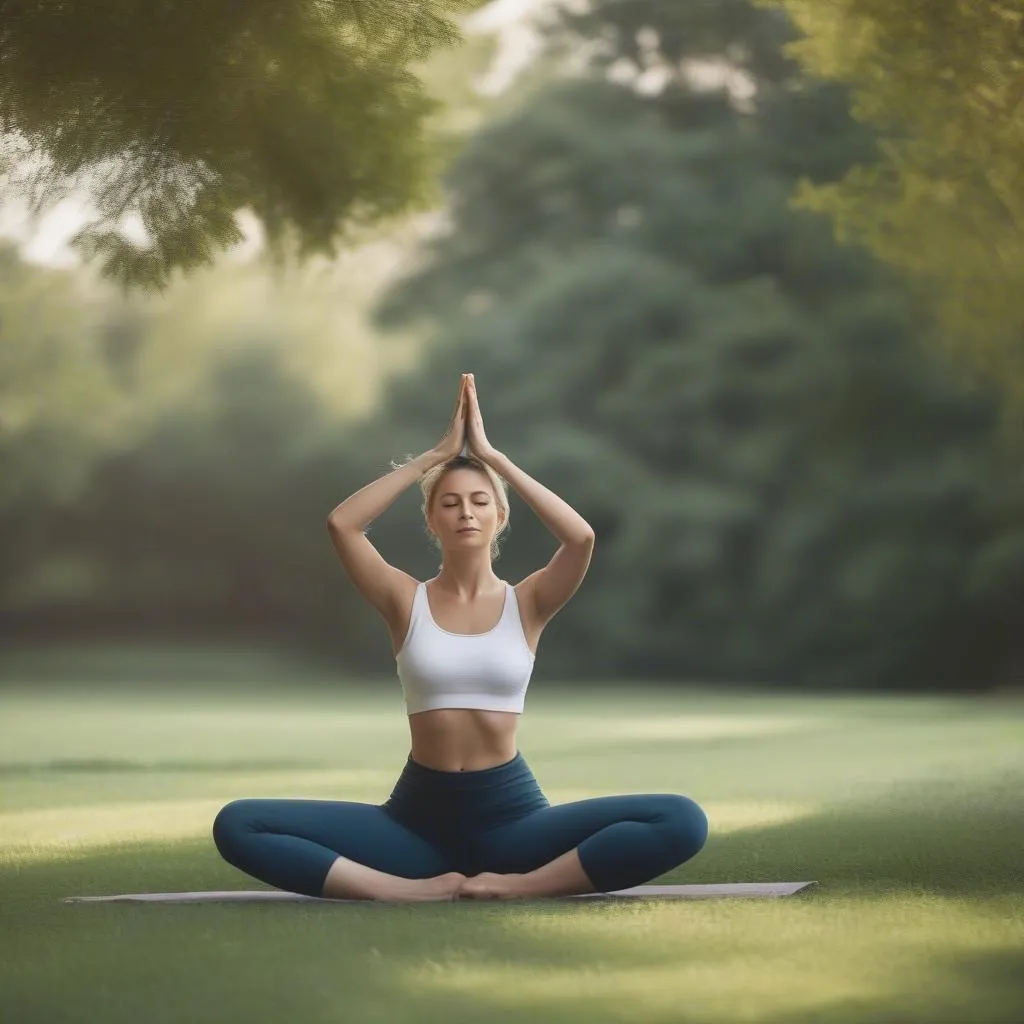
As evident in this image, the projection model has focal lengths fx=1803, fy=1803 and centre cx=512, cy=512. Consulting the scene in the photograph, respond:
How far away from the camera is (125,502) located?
67.2ft

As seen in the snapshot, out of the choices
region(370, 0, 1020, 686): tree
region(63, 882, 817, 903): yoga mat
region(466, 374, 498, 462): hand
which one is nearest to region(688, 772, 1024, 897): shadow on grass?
region(63, 882, 817, 903): yoga mat

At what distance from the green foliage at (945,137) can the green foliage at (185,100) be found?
1867mm

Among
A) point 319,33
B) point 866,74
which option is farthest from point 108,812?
point 866,74

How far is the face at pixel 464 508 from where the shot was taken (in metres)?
4.36

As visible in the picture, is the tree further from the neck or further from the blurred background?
the neck

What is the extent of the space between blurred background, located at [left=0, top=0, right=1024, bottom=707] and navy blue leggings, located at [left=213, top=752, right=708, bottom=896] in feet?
33.0

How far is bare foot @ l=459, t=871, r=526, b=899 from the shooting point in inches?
167

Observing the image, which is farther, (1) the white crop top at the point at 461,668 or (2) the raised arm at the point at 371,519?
(2) the raised arm at the point at 371,519

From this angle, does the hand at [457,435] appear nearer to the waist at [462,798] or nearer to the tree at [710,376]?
the waist at [462,798]

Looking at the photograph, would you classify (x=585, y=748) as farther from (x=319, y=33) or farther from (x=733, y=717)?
(x=319, y=33)

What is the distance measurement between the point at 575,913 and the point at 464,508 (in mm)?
992

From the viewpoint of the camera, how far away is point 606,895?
4426 millimetres

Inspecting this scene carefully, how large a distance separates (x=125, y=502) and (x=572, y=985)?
1775 cm

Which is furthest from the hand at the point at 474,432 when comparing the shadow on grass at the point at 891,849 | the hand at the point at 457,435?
the shadow on grass at the point at 891,849
